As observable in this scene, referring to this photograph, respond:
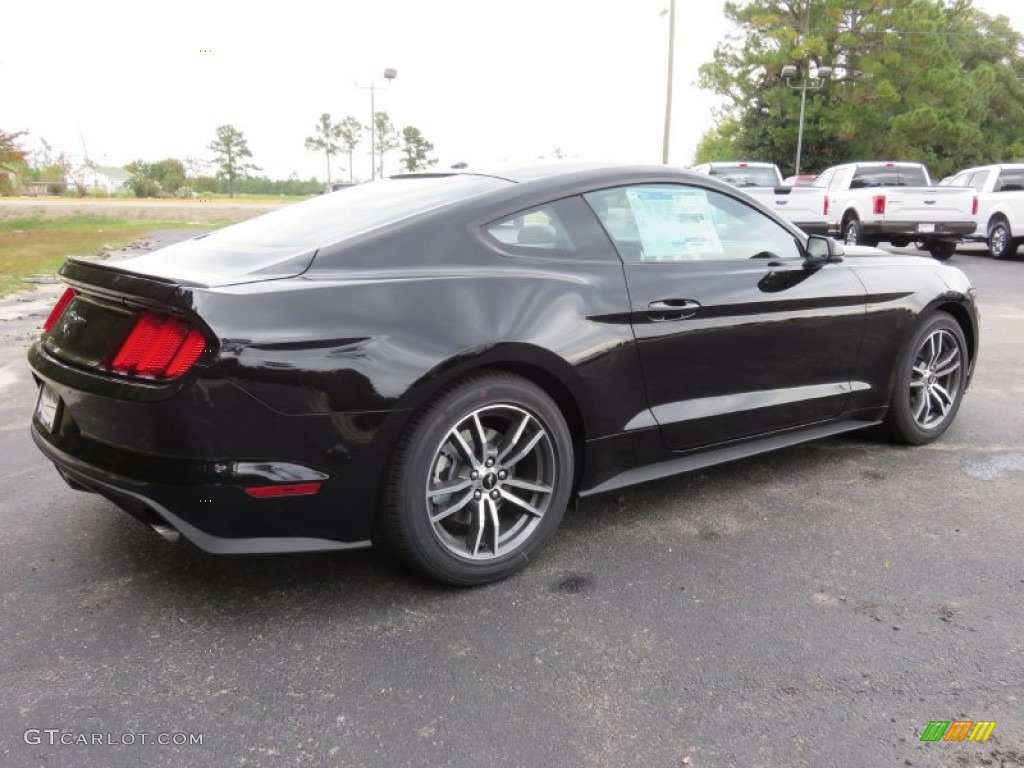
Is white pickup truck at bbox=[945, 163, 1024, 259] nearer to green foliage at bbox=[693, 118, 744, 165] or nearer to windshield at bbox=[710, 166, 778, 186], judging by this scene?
windshield at bbox=[710, 166, 778, 186]

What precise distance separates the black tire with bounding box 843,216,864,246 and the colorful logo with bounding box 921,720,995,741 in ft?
49.0

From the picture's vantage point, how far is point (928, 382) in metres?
4.60

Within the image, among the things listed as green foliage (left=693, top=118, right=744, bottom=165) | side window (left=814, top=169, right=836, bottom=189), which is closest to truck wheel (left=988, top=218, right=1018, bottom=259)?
side window (left=814, top=169, right=836, bottom=189)

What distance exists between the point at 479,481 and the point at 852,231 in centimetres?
1560

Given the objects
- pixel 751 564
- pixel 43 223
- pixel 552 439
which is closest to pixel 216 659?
pixel 552 439

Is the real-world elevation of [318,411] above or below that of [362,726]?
above

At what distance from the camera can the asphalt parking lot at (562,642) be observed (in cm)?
218

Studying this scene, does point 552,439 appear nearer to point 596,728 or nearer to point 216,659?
point 596,728

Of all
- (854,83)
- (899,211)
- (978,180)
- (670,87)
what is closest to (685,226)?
(899,211)

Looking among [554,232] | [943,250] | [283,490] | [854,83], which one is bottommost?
[943,250]

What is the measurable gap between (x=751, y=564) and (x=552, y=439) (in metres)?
0.89

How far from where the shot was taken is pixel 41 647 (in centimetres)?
257

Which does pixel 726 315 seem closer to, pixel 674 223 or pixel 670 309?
pixel 670 309

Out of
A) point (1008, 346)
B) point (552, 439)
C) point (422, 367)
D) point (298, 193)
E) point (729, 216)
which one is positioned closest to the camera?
point (422, 367)
